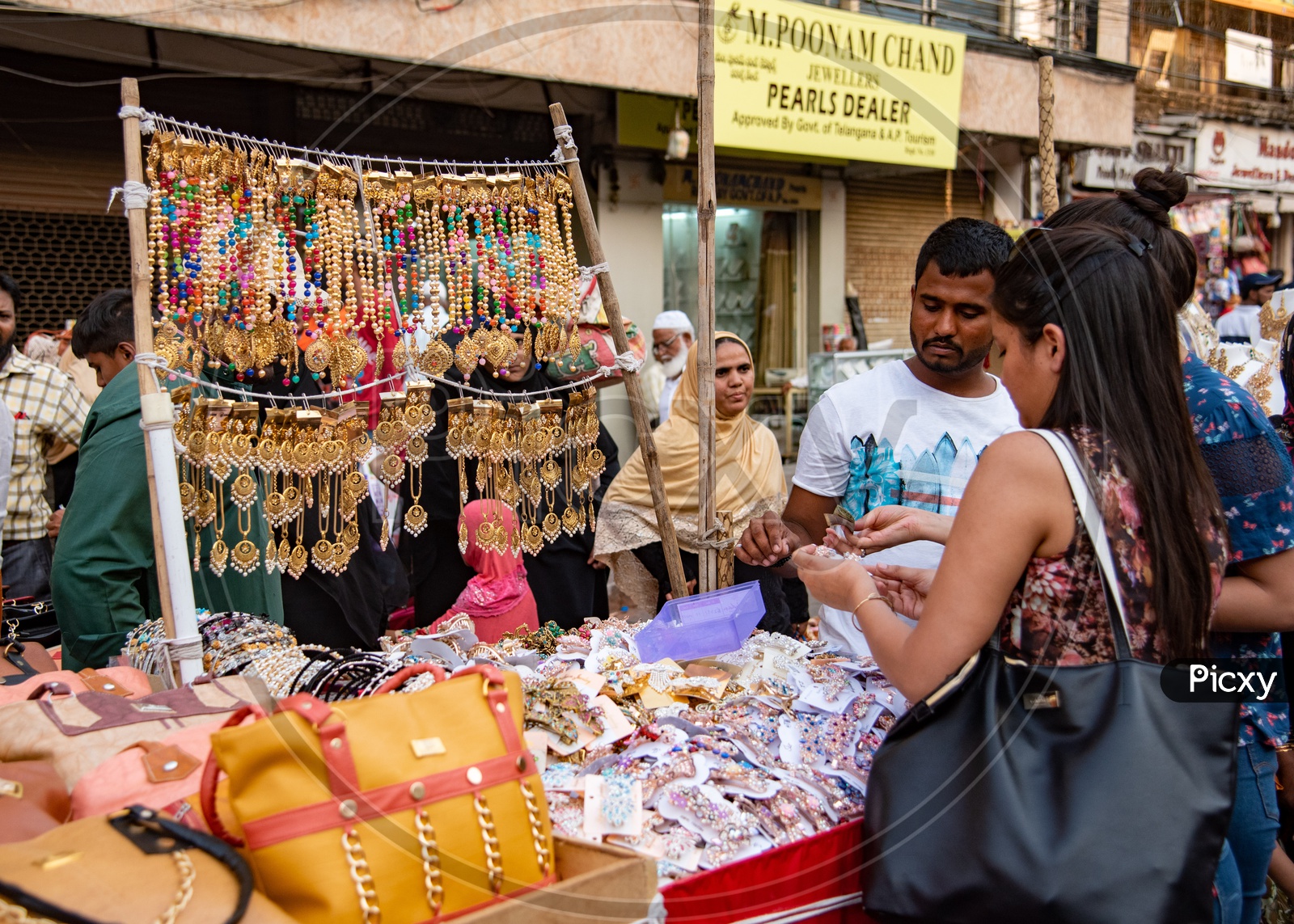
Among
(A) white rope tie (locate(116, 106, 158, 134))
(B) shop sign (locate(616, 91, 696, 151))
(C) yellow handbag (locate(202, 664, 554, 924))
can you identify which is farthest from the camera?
(B) shop sign (locate(616, 91, 696, 151))

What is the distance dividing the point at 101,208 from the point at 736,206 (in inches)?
180

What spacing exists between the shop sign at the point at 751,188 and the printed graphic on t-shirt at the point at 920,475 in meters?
5.43

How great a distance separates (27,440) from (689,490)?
2385 mm

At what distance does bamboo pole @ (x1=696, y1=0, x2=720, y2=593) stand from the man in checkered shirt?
232 cm

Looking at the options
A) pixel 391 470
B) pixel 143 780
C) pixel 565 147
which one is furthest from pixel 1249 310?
pixel 143 780

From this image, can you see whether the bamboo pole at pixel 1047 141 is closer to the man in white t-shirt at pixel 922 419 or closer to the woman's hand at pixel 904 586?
the man in white t-shirt at pixel 922 419

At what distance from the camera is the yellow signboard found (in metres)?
5.32

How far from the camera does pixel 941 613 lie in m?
1.31

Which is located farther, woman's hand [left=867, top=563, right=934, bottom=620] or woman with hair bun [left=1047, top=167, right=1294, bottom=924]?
woman's hand [left=867, top=563, right=934, bottom=620]

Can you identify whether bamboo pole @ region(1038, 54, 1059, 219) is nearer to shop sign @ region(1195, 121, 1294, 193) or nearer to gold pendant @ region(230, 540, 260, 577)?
gold pendant @ region(230, 540, 260, 577)

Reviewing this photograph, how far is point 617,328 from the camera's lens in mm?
2418

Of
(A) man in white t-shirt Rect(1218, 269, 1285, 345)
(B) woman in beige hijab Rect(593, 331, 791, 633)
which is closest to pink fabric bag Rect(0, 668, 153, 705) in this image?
(B) woman in beige hijab Rect(593, 331, 791, 633)

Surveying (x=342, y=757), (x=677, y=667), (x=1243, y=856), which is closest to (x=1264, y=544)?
(x=1243, y=856)

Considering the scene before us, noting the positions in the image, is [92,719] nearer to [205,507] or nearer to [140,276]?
[205,507]
